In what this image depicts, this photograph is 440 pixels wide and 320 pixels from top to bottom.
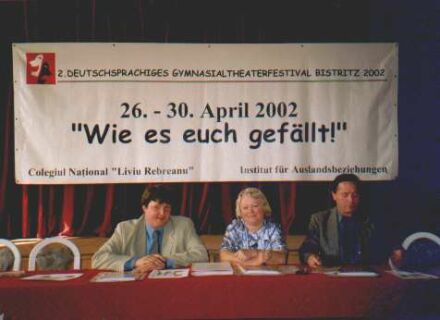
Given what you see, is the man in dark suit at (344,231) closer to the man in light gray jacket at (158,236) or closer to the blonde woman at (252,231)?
the blonde woman at (252,231)

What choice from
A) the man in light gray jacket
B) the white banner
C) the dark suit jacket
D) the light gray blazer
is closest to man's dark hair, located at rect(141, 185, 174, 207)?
the man in light gray jacket

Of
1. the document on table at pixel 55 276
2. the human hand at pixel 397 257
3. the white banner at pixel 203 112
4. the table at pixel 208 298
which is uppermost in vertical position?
the white banner at pixel 203 112

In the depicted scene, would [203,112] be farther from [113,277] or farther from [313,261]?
[113,277]

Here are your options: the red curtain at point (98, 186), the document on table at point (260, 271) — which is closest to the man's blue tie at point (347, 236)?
the document on table at point (260, 271)

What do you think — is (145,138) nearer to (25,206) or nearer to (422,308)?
(25,206)

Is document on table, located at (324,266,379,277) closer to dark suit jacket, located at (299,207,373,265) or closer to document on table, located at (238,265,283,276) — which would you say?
document on table, located at (238,265,283,276)

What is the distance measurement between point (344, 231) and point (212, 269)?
36.7 inches

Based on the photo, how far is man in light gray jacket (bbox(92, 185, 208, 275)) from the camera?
2.74 m

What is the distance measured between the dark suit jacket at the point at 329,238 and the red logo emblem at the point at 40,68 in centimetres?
210

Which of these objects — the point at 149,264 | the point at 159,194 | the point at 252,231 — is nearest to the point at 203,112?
the point at 159,194

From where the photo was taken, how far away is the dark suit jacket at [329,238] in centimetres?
281

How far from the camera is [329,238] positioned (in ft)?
9.29

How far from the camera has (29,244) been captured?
12.3 feet

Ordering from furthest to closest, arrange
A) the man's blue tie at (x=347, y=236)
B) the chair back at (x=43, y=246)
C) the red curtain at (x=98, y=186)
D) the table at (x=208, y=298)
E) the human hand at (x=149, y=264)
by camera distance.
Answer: the red curtain at (x=98, y=186) < the man's blue tie at (x=347, y=236) < the chair back at (x=43, y=246) < the human hand at (x=149, y=264) < the table at (x=208, y=298)
